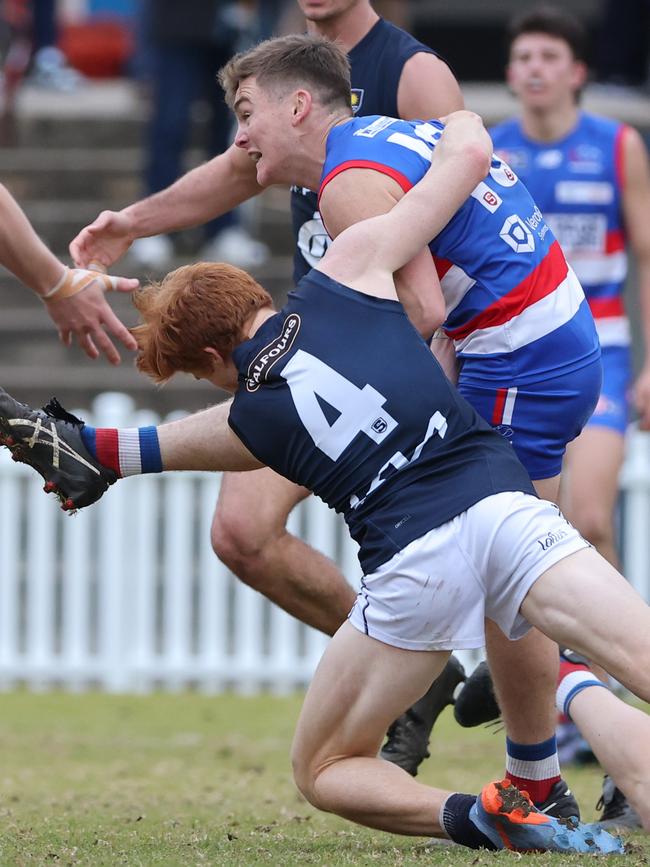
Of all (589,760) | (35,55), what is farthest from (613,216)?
(35,55)

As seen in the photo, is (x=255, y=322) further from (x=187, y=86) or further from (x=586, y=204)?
(x=187, y=86)

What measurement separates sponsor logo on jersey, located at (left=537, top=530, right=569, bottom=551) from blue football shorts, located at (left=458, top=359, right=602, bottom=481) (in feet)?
1.96

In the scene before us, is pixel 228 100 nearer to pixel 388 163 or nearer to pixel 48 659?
pixel 388 163

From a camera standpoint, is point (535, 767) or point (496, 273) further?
point (535, 767)

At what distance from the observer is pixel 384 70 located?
501 cm

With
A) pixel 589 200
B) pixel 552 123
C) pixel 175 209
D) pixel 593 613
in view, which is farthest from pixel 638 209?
pixel 593 613

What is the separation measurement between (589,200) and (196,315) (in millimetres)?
3401

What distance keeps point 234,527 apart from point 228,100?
1342 millimetres

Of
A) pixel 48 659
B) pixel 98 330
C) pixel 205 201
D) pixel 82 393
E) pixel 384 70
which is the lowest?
pixel 48 659

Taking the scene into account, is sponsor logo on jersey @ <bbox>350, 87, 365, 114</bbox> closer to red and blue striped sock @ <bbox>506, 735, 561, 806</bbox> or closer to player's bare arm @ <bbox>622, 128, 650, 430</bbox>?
red and blue striped sock @ <bbox>506, 735, 561, 806</bbox>

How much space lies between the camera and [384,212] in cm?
405

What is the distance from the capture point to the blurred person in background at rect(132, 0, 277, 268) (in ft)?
34.6

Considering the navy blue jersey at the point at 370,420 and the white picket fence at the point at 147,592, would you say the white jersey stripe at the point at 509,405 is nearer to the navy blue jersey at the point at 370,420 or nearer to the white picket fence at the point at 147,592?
the navy blue jersey at the point at 370,420

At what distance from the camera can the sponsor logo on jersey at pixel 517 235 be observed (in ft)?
14.0
